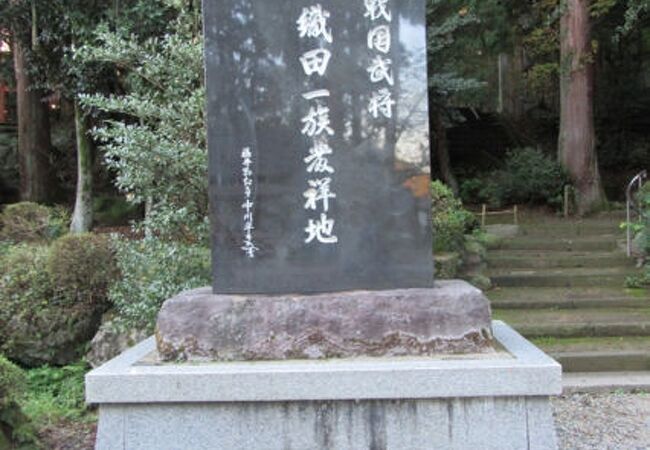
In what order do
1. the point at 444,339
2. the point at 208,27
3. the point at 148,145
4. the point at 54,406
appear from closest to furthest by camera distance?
the point at 444,339, the point at 208,27, the point at 148,145, the point at 54,406

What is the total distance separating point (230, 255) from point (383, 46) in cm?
160

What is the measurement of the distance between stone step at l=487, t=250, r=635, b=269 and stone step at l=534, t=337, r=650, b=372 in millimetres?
2641

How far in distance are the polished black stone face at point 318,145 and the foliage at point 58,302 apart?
3339mm

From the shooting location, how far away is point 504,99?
62.5 ft

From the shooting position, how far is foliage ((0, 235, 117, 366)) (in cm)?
697

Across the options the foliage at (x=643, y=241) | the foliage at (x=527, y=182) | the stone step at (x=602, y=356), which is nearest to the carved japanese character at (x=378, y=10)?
the stone step at (x=602, y=356)

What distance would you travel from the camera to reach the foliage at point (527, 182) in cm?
1332

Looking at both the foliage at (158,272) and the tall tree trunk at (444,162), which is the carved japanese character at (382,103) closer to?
the foliage at (158,272)

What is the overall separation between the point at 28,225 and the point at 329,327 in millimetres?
7370

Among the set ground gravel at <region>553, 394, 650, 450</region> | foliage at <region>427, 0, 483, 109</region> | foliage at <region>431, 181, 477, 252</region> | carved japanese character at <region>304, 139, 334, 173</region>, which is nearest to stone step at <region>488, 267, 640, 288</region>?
foliage at <region>431, 181, 477, 252</region>

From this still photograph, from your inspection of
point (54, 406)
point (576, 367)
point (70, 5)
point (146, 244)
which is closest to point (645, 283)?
point (576, 367)

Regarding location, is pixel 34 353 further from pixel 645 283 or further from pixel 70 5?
pixel 645 283

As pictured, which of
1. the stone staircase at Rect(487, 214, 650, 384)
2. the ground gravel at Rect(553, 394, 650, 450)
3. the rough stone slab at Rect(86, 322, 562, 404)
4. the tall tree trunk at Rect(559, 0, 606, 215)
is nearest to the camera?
the rough stone slab at Rect(86, 322, 562, 404)

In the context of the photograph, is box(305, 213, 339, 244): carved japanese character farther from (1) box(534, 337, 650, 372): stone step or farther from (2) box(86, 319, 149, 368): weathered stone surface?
(1) box(534, 337, 650, 372): stone step
